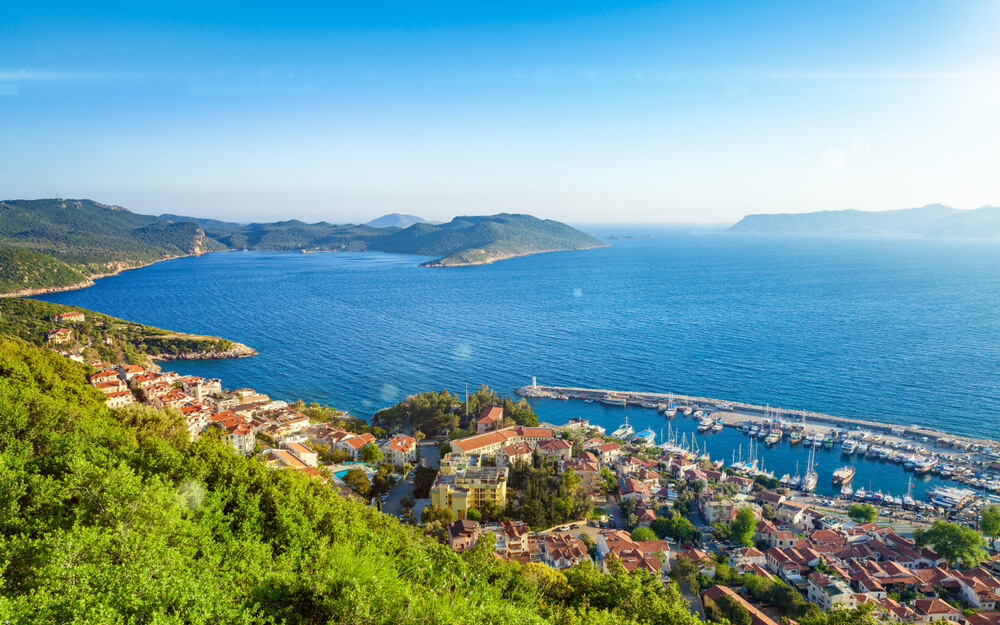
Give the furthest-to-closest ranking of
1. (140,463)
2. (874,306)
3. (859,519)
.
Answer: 1. (874,306)
2. (859,519)
3. (140,463)

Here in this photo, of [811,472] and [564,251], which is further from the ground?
[564,251]

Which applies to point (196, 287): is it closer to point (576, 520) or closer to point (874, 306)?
point (576, 520)

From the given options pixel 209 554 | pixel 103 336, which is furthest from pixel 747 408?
pixel 103 336

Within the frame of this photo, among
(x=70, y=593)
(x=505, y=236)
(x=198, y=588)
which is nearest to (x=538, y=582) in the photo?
(x=198, y=588)

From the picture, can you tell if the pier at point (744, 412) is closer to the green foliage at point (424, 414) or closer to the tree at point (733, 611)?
the green foliage at point (424, 414)

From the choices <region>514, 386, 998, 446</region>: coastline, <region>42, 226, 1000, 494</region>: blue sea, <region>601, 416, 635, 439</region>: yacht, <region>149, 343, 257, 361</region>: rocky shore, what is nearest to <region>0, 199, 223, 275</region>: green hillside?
<region>42, 226, 1000, 494</region>: blue sea

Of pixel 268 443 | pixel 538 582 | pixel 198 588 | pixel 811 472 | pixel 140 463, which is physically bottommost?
pixel 811 472

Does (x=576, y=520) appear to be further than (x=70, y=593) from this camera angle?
Yes

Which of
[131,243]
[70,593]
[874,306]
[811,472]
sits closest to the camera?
[70,593]
